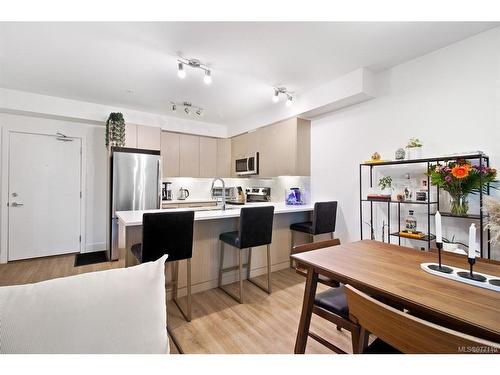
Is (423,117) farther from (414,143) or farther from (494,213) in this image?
(494,213)

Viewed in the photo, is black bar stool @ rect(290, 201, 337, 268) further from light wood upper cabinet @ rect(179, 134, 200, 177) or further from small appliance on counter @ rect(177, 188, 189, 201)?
small appliance on counter @ rect(177, 188, 189, 201)

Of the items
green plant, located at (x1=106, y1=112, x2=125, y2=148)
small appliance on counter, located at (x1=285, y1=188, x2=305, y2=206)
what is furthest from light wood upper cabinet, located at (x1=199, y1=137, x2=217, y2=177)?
small appliance on counter, located at (x1=285, y1=188, x2=305, y2=206)

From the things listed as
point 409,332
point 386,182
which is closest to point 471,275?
point 409,332

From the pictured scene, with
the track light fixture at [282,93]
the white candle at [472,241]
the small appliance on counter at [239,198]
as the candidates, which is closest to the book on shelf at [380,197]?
the white candle at [472,241]

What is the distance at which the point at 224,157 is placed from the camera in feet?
16.6

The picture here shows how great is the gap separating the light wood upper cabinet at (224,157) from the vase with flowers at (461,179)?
3660mm

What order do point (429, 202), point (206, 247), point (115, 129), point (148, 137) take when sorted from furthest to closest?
point (148, 137)
point (115, 129)
point (206, 247)
point (429, 202)

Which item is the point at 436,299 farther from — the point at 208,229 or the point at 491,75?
the point at 491,75

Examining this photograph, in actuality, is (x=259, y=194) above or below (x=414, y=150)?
below

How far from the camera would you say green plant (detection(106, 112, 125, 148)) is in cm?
360

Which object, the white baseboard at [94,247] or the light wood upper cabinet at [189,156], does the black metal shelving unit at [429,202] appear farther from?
the white baseboard at [94,247]

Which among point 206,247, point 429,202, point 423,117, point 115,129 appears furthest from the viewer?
point 115,129

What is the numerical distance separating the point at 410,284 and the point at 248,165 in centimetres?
357

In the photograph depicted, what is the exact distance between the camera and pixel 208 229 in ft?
8.42
